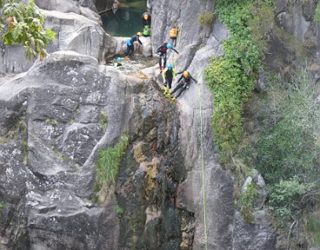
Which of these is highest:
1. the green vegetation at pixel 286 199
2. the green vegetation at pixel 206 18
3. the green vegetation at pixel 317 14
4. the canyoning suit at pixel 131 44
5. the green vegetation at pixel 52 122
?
the green vegetation at pixel 317 14

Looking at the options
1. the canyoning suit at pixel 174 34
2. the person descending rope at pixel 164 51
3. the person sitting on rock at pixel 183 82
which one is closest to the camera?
the person sitting on rock at pixel 183 82

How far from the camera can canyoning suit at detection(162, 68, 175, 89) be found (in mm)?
15594

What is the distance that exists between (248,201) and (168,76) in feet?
13.3

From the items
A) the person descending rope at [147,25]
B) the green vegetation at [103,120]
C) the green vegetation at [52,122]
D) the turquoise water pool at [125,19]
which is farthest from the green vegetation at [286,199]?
the turquoise water pool at [125,19]

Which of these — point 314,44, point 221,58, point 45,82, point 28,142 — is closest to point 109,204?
point 28,142

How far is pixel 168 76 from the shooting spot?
15.6m

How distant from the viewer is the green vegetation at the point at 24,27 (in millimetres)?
7301

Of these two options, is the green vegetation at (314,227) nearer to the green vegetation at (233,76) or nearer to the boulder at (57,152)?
the green vegetation at (233,76)

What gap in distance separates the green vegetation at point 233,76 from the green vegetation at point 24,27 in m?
7.32

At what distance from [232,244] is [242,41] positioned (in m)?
5.14

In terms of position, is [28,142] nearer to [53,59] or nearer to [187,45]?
[53,59]

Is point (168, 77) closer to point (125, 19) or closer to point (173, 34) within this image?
point (173, 34)

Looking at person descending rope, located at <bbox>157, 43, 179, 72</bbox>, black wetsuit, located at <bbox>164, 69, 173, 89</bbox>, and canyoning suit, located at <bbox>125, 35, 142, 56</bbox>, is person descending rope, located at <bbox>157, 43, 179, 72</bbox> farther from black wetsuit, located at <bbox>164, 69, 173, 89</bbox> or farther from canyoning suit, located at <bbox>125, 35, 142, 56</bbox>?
canyoning suit, located at <bbox>125, 35, 142, 56</bbox>

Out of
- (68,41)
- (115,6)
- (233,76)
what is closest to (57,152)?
(233,76)
